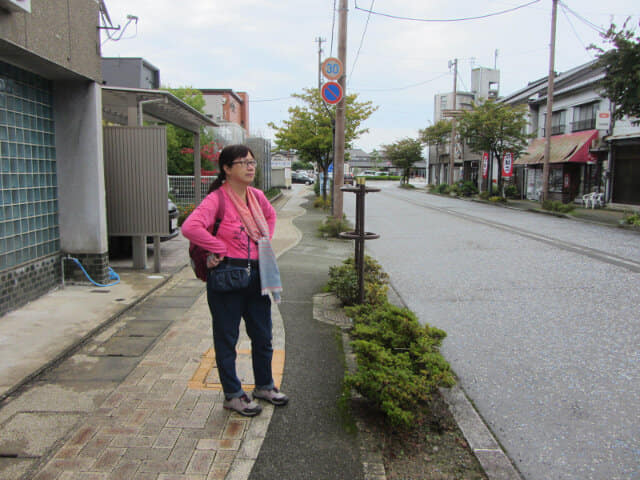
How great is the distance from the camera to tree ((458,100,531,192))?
27891mm

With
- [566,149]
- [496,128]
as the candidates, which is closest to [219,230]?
[496,128]

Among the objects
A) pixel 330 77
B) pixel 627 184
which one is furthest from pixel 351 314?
pixel 627 184

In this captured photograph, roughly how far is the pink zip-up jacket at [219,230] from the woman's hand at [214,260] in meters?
0.03

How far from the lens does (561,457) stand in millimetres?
3100

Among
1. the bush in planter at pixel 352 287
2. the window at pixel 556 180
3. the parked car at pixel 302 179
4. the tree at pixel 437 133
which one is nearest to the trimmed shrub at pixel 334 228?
the bush in planter at pixel 352 287

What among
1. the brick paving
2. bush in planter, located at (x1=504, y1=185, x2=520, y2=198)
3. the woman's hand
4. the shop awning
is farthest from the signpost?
bush in planter, located at (x1=504, y1=185, x2=520, y2=198)

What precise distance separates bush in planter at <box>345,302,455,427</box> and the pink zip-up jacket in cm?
109

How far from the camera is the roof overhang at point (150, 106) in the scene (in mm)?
7750

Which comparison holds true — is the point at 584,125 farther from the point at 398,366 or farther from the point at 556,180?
the point at 398,366

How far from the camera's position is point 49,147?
21.6ft

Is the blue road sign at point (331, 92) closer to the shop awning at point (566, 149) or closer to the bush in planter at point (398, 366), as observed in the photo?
the bush in planter at point (398, 366)

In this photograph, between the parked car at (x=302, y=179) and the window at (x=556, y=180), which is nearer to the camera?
the window at (x=556, y=180)

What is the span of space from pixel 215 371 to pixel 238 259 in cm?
131

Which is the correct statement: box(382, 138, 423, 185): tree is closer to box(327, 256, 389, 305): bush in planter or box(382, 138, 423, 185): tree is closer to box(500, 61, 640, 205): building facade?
box(500, 61, 640, 205): building facade
